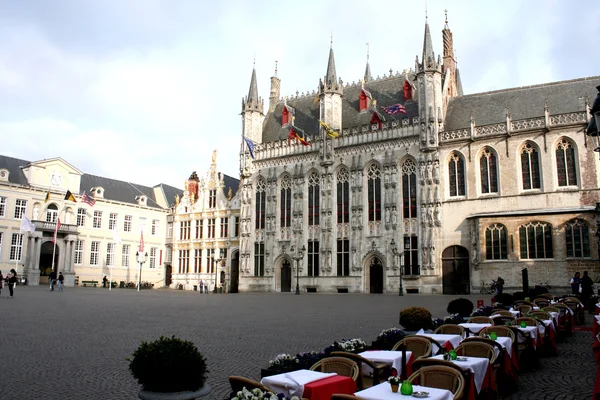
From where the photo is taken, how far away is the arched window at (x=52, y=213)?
56.3 metres

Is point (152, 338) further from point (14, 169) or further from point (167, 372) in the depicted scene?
point (14, 169)

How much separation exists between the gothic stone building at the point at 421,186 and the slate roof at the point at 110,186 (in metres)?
21.4

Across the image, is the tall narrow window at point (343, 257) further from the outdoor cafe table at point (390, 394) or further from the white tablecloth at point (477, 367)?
the outdoor cafe table at point (390, 394)

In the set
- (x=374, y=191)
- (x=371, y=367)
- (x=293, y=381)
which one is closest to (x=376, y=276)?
(x=374, y=191)

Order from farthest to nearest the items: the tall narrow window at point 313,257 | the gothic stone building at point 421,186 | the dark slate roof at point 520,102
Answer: the tall narrow window at point 313,257, the dark slate roof at point 520,102, the gothic stone building at point 421,186

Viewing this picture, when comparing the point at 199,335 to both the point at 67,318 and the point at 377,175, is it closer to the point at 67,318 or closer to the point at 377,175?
the point at 67,318

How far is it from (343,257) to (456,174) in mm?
12272

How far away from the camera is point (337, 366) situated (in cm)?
675

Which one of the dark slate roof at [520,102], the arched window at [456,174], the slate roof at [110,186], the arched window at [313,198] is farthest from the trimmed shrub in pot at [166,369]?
the slate roof at [110,186]

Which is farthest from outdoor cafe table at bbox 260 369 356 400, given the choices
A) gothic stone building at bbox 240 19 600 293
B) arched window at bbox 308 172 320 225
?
arched window at bbox 308 172 320 225

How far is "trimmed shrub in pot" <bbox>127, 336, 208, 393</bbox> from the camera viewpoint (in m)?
5.34

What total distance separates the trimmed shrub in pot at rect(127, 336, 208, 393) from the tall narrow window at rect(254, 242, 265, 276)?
4403 centimetres

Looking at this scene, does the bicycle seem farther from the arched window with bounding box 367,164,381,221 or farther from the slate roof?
the slate roof

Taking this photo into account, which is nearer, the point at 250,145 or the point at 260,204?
the point at 250,145
